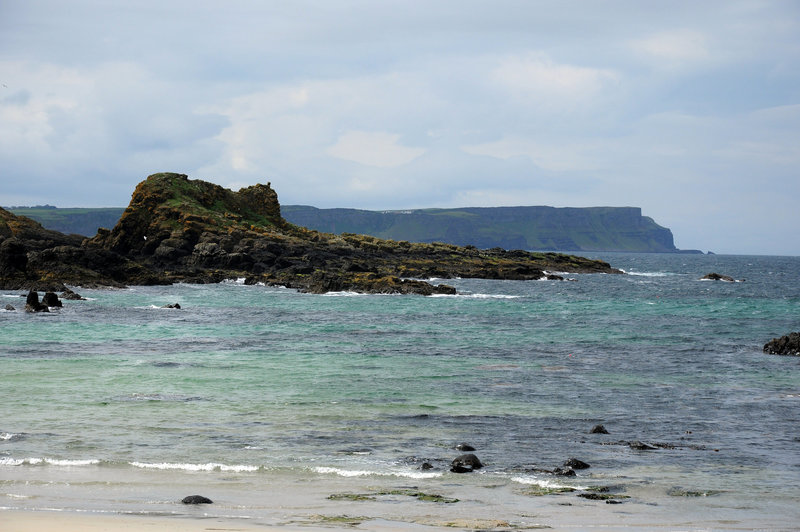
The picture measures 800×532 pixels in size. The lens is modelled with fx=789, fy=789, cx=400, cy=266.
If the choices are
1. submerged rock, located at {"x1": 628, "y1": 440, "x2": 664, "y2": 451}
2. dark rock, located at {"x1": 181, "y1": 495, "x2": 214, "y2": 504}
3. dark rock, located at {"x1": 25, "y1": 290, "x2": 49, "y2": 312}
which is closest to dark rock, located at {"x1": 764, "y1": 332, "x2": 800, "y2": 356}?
submerged rock, located at {"x1": 628, "y1": 440, "x2": 664, "y2": 451}

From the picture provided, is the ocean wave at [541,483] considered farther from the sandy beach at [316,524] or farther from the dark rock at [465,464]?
the sandy beach at [316,524]

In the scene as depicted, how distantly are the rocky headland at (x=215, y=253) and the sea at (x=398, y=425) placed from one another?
32.3 metres

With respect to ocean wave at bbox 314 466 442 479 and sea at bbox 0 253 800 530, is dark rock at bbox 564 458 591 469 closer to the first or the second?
sea at bbox 0 253 800 530

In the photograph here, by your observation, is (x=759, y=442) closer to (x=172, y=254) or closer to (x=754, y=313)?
(x=754, y=313)

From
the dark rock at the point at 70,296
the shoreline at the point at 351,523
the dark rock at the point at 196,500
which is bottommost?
the dark rock at the point at 196,500

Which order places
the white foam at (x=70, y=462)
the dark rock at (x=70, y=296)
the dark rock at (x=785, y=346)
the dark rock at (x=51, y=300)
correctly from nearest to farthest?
1. the white foam at (x=70, y=462)
2. the dark rock at (x=785, y=346)
3. the dark rock at (x=51, y=300)
4. the dark rock at (x=70, y=296)

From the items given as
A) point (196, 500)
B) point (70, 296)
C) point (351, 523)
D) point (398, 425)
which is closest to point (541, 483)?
point (351, 523)

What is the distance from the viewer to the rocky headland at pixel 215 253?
254ft

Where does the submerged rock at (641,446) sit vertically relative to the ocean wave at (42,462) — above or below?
above

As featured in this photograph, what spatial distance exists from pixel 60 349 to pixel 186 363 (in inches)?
292

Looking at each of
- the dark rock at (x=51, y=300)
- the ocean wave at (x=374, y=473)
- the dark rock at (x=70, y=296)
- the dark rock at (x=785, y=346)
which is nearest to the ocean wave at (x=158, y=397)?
the ocean wave at (x=374, y=473)

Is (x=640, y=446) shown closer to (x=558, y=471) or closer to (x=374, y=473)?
(x=558, y=471)

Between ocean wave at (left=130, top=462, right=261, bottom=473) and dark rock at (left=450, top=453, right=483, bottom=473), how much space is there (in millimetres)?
3979

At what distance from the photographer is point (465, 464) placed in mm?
15938
